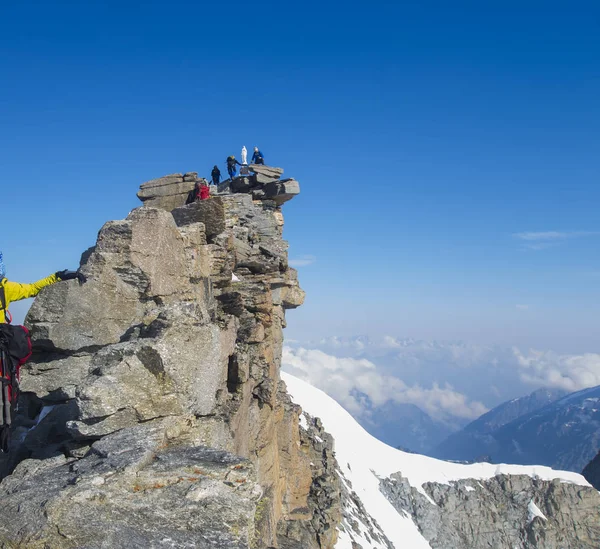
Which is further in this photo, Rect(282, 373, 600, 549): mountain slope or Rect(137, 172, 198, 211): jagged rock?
Rect(282, 373, 600, 549): mountain slope

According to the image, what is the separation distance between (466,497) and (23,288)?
92.8 metres

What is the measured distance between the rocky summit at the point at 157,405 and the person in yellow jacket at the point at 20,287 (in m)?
0.31

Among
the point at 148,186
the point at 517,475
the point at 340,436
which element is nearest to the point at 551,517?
the point at 517,475

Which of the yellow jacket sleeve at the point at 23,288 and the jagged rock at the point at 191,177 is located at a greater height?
the jagged rock at the point at 191,177

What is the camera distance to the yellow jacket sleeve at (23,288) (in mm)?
11281

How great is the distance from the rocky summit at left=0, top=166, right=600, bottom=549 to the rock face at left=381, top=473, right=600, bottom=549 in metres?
59.8

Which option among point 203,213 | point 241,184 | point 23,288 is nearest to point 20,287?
point 23,288

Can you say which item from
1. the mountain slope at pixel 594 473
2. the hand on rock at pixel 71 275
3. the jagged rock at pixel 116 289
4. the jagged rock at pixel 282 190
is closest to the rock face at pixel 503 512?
the mountain slope at pixel 594 473

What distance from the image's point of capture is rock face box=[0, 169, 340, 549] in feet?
22.6

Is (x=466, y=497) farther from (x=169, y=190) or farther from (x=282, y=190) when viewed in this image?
(x=169, y=190)

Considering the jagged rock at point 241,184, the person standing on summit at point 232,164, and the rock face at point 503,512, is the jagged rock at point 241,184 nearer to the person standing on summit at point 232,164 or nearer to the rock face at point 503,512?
the person standing on summit at point 232,164

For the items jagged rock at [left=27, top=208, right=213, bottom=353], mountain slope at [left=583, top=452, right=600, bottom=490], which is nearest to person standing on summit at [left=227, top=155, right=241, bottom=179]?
jagged rock at [left=27, top=208, right=213, bottom=353]

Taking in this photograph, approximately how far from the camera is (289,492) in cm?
2966

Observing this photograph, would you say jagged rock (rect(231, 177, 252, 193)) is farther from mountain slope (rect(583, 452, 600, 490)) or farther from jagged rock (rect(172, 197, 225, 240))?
mountain slope (rect(583, 452, 600, 490))
